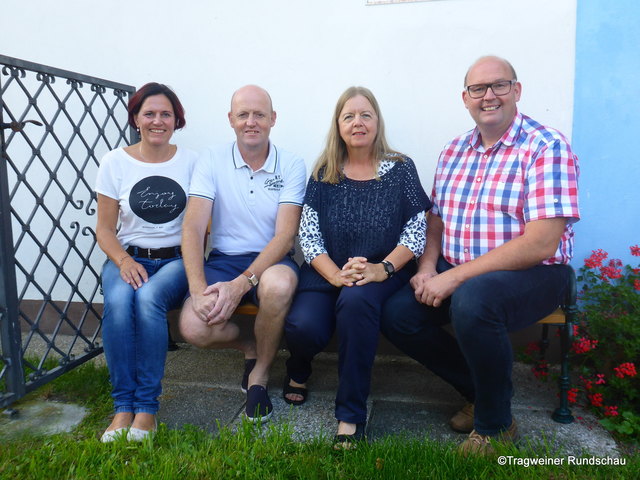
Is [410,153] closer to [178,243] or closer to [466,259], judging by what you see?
[466,259]

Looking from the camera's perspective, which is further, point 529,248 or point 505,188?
point 505,188

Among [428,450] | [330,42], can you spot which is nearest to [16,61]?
[330,42]

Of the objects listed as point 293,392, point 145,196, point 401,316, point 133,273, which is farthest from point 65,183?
point 401,316

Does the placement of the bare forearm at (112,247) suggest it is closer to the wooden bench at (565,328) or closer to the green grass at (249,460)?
the green grass at (249,460)

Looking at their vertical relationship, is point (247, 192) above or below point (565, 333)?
above

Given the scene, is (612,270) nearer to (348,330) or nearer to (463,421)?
(463,421)

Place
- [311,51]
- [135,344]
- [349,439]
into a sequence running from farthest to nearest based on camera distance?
[311,51] < [135,344] < [349,439]

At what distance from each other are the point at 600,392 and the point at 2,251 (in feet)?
9.39

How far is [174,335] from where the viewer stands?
3637 mm

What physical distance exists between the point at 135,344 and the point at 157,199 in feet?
2.51

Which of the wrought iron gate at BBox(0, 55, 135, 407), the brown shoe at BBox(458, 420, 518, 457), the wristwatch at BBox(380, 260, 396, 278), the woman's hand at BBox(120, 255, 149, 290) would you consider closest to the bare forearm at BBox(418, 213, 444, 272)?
the wristwatch at BBox(380, 260, 396, 278)

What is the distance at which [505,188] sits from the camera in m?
2.37

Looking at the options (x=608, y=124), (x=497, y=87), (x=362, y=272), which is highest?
(x=497, y=87)

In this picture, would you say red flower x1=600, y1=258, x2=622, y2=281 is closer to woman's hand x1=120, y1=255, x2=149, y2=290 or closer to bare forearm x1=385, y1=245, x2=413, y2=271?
bare forearm x1=385, y1=245, x2=413, y2=271
